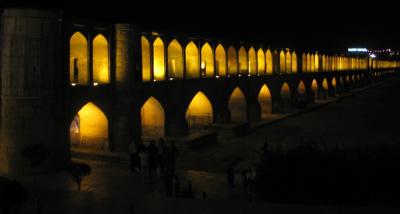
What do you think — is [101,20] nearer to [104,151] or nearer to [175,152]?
[104,151]

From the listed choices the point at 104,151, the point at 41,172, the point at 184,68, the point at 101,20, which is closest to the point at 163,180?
the point at 41,172

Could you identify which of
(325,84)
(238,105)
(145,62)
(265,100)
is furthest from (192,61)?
(325,84)

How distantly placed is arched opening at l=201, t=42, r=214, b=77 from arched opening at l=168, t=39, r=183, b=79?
2.03 metres

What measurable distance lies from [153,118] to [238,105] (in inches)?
272

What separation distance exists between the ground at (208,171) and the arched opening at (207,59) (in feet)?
10.4

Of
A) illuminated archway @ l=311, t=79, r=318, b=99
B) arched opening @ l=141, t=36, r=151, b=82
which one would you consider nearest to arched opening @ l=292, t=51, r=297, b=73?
illuminated archway @ l=311, t=79, r=318, b=99

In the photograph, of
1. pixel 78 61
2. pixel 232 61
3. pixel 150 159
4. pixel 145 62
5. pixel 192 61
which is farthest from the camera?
pixel 232 61

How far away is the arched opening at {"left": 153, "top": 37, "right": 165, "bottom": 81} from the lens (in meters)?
17.1

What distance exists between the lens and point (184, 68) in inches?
714

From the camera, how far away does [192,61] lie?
63.6ft

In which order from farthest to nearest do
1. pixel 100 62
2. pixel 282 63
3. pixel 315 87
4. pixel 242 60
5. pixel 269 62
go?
pixel 315 87 < pixel 282 63 < pixel 269 62 < pixel 242 60 < pixel 100 62

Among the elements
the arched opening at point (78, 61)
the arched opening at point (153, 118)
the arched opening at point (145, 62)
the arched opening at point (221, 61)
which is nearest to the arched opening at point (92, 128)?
the arched opening at point (78, 61)

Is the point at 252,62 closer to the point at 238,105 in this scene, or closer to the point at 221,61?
the point at 238,105

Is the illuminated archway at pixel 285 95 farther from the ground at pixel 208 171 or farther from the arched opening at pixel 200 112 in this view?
the arched opening at pixel 200 112
